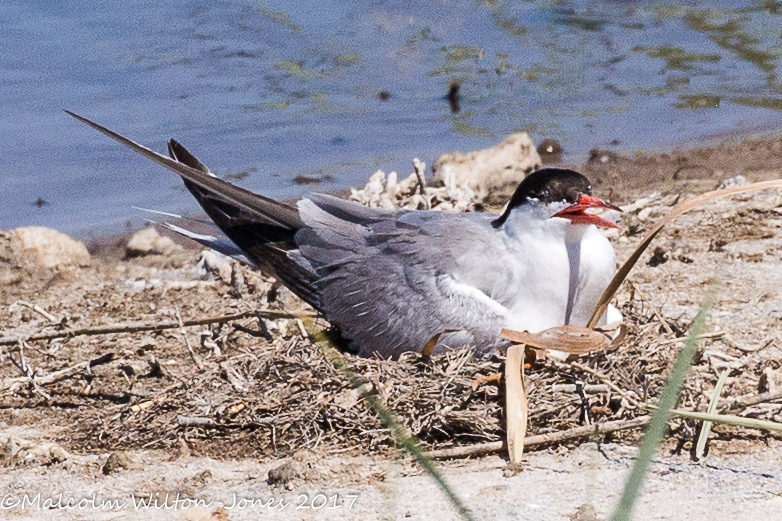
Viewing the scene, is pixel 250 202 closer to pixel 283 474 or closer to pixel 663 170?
pixel 283 474

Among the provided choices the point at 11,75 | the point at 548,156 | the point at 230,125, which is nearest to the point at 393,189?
the point at 548,156

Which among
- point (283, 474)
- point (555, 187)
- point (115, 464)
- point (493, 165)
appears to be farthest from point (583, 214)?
point (493, 165)

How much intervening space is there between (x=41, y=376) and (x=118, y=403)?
0.38 meters

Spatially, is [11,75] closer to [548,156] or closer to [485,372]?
[548,156]

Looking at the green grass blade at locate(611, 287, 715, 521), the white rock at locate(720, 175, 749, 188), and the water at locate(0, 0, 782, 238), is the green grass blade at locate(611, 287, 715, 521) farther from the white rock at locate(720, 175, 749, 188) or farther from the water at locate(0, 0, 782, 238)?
the water at locate(0, 0, 782, 238)

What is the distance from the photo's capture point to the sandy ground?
319 cm

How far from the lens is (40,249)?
6.31 m

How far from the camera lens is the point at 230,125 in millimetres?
8648

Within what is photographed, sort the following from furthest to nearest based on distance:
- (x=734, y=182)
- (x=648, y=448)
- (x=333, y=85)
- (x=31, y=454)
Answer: (x=333, y=85) < (x=734, y=182) < (x=31, y=454) < (x=648, y=448)

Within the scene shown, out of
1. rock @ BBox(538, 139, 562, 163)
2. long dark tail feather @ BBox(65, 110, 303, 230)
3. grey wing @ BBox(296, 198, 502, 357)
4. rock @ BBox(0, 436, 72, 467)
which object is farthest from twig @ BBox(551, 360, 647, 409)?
rock @ BBox(538, 139, 562, 163)

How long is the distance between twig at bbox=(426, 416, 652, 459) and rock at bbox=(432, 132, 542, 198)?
10.9 feet

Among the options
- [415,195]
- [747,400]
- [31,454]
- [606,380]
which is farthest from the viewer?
[415,195]

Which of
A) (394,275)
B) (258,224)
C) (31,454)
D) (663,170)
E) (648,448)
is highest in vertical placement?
(648,448)

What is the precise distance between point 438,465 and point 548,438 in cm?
33
